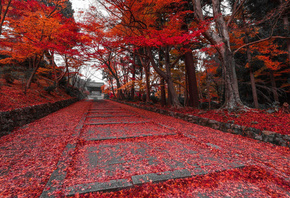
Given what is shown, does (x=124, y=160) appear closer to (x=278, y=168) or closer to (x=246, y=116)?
(x=278, y=168)

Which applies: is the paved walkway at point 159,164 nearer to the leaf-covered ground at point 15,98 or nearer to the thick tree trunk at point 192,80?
the leaf-covered ground at point 15,98

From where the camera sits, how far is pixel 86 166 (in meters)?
2.32

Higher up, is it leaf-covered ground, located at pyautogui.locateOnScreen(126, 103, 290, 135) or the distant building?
the distant building

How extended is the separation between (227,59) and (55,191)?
298 inches

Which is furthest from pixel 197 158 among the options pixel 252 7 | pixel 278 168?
pixel 252 7

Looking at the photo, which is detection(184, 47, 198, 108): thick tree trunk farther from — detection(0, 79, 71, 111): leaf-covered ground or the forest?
detection(0, 79, 71, 111): leaf-covered ground

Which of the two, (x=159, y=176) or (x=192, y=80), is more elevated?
(x=192, y=80)

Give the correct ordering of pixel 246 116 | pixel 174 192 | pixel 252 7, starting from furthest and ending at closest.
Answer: pixel 252 7, pixel 246 116, pixel 174 192

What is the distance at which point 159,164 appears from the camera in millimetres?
2389

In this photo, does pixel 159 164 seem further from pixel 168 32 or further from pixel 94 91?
pixel 94 91

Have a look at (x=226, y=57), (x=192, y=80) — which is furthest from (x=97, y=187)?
(x=192, y=80)

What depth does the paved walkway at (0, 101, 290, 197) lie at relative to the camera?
181 centimetres

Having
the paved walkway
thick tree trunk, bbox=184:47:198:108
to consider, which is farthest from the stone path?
thick tree trunk, bbox=184:47:198:108

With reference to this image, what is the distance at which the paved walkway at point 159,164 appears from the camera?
181cm
